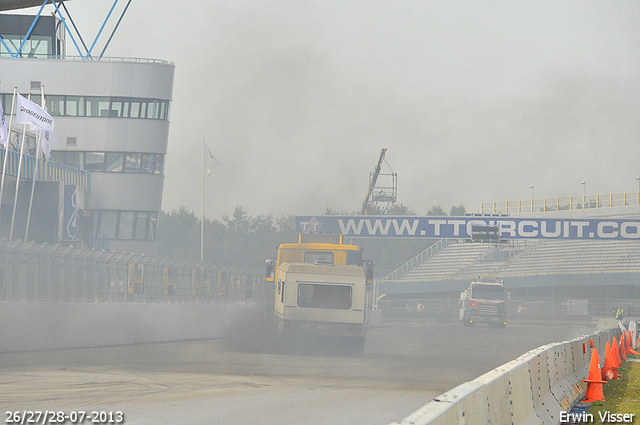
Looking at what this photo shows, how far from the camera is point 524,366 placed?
9.37 meters

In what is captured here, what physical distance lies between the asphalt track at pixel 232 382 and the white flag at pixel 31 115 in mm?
12427

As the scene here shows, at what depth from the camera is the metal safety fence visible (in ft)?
65.4

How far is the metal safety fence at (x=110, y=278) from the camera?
1994 cm

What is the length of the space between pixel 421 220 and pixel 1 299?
43.5 meters

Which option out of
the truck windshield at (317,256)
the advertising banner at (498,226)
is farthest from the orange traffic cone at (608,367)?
the advertising banner at (498,226)

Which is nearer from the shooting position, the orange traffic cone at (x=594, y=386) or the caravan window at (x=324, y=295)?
the orange traffic cone at (x=594, y=386)

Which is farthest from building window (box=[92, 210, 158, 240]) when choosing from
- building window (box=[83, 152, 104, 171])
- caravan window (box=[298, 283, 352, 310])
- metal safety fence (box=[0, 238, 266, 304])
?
caravan window (box=[298, 283, 352, 310])

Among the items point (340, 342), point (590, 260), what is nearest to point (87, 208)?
point (340, 342)

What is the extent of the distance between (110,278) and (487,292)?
115 feet

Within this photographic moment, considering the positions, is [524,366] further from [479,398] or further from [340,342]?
[340,342]

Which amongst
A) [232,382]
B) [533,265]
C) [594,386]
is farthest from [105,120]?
[533,265]

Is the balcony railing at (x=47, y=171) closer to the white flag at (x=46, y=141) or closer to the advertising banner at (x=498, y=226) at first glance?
the white flag at (x=46, y=141)

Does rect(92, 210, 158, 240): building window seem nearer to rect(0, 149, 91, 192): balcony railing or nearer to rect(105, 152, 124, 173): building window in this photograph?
rect(0, 149, 91, 192): balcony railing

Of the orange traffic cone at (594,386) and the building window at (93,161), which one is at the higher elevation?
the building window at (93,161)
